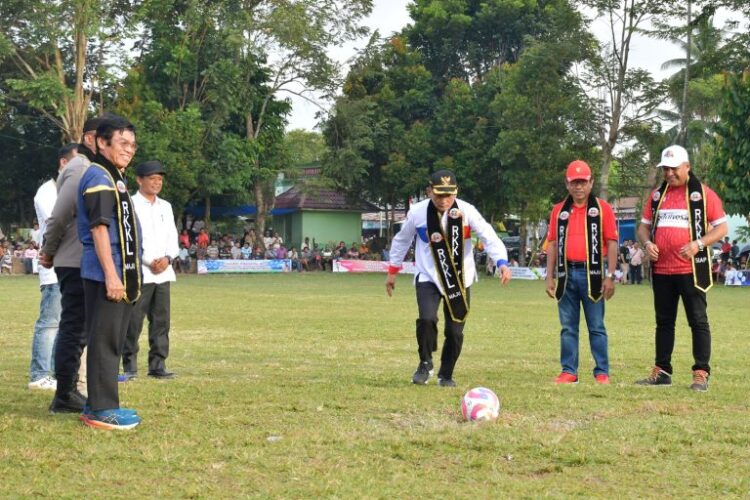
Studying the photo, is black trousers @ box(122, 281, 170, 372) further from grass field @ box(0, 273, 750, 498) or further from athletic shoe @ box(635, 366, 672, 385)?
athletic shoe @ box(635, 366, 672, 385)

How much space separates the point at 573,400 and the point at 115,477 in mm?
4026

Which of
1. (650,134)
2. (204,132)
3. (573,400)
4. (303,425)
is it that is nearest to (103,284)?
(303,425)

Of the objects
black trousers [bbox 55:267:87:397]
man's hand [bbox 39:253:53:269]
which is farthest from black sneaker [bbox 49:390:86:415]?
man's hand [bbox 39:253:53:269]

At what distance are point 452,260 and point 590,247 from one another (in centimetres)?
131

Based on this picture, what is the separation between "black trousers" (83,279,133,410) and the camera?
22.0 ft

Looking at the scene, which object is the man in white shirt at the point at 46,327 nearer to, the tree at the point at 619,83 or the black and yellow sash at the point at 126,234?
the black and yellow sash at the point at 126,234

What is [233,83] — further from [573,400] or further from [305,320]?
[573,400]

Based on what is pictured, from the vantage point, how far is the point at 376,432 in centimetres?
657

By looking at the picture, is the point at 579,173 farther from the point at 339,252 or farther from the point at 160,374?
the point at 339,252

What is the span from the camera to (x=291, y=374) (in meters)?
9.81

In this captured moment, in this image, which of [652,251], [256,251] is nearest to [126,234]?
[652,251]

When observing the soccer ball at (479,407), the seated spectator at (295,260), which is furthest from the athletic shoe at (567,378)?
the seated spectator at (295,260)

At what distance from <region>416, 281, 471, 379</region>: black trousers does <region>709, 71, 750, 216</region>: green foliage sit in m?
25.5

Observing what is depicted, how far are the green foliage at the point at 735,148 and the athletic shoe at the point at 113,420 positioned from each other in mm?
28782
